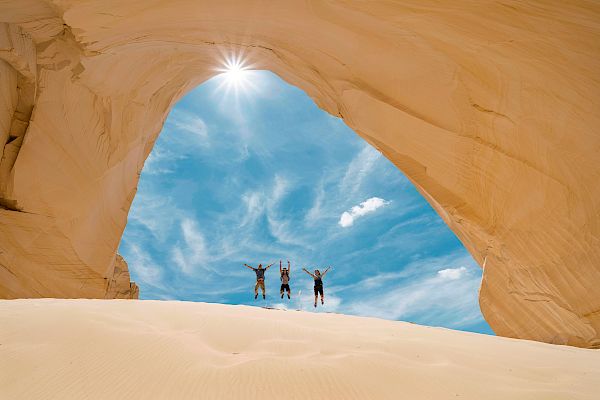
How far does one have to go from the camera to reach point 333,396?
235 centimetres

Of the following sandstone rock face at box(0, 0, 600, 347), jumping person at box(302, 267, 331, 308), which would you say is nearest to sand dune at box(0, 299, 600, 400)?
sandstone rock face at box(0, 0, 600, 347)

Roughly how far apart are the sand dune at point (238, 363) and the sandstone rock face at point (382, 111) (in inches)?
132

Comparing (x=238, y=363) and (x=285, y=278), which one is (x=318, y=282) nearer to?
(x=285, y=278)

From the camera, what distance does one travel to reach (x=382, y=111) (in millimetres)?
7992

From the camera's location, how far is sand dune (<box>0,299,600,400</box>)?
2326 millimetres

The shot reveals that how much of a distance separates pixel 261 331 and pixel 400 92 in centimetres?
575

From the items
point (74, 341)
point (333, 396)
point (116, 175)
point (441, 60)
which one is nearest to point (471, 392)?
point (333, 396)

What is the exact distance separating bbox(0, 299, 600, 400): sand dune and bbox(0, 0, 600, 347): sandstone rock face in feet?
11.0

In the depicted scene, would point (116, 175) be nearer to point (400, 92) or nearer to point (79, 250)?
point (79, 250)

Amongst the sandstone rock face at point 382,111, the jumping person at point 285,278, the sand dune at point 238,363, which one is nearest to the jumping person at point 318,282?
the jumping person at point 285,278

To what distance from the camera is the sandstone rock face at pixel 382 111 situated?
223 inches

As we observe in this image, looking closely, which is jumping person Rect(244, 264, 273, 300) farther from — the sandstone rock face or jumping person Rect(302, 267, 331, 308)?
the sandstone rock face

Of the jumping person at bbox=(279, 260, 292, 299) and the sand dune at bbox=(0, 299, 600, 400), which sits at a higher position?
the jumping person at bbox=(279, 260, 292, 299)

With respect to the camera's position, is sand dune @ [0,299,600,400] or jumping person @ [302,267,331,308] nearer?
sand dune @ [0,299,600,400]
